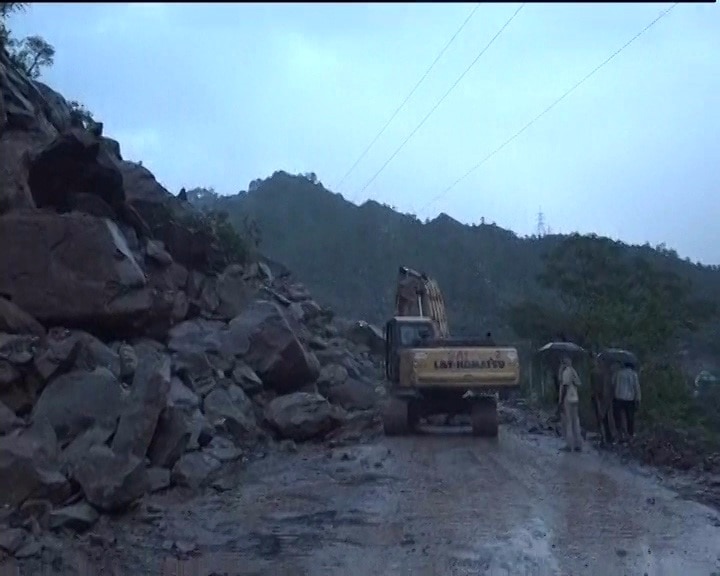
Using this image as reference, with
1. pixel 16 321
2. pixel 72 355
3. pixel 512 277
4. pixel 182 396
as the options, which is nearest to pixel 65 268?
pixel 16 321

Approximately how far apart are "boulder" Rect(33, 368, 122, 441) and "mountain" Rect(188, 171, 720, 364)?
144 feet

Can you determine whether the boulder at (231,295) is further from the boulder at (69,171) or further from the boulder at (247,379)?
the boulder at (69,171)

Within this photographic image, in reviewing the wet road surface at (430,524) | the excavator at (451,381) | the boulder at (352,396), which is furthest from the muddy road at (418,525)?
the boulder at (352,396)

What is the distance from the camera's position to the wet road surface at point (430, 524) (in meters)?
8.76

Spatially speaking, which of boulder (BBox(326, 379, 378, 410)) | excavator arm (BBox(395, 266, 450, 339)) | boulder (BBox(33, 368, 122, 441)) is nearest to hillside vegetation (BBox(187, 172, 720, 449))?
excavator arm (BBox(395, 266, 450, 339))

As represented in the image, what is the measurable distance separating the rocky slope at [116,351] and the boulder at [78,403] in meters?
0.02

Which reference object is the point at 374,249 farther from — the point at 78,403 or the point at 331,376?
the point at 78,403

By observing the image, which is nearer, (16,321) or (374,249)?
(16,321)

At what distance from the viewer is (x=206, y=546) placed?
955 cm

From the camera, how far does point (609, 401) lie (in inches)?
684

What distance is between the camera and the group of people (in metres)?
16.6

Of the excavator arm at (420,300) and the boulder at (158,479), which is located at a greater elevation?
the excavator arm at (420,300)

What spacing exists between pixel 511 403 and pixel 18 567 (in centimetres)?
2201

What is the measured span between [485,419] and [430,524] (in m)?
8.72
